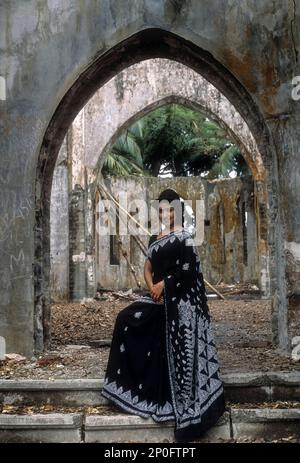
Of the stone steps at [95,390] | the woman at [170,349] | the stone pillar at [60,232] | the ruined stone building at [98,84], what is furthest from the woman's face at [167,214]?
the stone pillar at [60,232]

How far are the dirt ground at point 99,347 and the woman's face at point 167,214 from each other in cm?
146

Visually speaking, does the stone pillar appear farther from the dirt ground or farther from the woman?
the woman

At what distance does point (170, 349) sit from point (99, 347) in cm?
247

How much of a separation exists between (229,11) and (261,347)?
3685 mm

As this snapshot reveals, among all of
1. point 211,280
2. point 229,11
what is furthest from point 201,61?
point 211,280

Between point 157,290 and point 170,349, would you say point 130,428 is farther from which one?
point 157,290

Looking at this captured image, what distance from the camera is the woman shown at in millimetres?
3773

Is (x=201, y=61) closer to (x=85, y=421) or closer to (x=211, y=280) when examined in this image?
(x=85, y=421)

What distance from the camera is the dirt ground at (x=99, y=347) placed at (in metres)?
→ 4.75

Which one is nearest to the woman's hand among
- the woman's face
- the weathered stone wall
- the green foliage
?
the woman's face

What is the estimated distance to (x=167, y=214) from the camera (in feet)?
13.4

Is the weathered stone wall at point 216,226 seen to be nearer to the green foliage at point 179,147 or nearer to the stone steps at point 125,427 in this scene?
the green foliage at point 179,147

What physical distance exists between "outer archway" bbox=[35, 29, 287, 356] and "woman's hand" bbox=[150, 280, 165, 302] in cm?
179

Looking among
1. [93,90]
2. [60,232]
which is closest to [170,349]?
[93,90]
